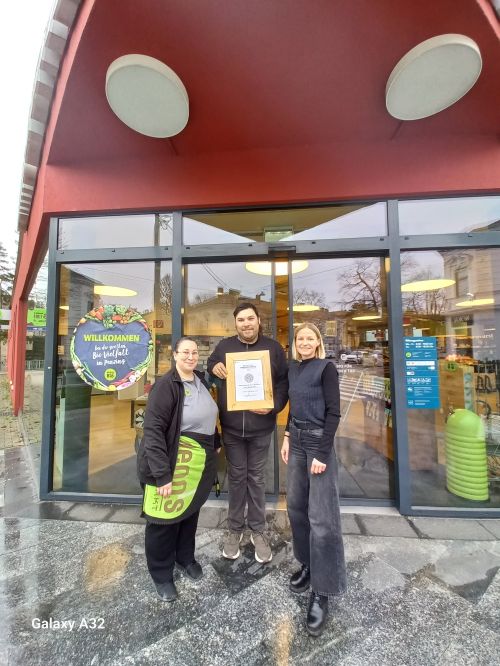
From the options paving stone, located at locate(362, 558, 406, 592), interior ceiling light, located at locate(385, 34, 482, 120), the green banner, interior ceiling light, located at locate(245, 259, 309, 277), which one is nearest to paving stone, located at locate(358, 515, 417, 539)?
paving stone, located at locate(362, 558, 406, 592)

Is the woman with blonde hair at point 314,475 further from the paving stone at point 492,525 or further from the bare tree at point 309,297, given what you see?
the paving stone at point 492,525

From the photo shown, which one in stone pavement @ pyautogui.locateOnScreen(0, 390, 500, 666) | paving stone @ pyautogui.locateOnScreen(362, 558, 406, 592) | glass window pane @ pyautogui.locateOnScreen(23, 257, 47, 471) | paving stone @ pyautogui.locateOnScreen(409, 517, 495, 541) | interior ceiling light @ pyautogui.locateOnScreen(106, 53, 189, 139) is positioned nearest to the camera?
stone pavement @ pyautogui.locateOnScreen(0, 390, 500, 666)

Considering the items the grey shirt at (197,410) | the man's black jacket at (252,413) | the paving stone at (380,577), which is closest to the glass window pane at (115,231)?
the man's black jacket at (252,413)

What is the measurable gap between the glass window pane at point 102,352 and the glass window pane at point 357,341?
62.3 inches

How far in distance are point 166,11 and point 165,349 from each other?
2.72 meters

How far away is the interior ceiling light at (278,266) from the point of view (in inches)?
133

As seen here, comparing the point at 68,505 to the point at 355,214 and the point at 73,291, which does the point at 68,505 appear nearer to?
the point at 73,291

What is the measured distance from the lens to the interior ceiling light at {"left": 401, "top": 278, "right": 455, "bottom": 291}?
3.20 m

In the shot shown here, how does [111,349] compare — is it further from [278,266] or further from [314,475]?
[314,475]

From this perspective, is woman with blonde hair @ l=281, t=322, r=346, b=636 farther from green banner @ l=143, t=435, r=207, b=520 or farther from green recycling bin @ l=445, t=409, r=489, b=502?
green recycling bin @ l=445, t=409, r=489, b=502

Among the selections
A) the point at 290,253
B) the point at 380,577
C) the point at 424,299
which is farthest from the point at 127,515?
the point at 424,299

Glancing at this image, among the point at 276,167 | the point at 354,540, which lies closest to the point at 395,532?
the point at 354,540

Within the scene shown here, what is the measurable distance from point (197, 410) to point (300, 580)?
132cm

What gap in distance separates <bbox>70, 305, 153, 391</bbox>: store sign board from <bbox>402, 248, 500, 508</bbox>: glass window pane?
2.84 metres
